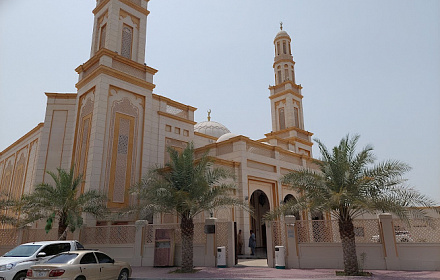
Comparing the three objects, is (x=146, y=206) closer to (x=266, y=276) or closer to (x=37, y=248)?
(x=37, y=248)

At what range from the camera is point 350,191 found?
1084 cm

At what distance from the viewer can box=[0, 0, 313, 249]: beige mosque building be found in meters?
17.5

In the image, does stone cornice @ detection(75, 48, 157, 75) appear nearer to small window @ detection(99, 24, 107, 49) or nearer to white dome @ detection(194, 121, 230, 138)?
small window @ detection(99, 24, 107, 49)

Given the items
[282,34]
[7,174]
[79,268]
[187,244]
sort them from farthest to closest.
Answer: [282,34] < [7,174] < [187,244] < [79,268]

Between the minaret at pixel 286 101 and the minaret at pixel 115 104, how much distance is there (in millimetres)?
14604

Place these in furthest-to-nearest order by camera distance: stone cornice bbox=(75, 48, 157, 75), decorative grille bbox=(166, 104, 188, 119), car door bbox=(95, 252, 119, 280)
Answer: decorative grille bbox=(166, 104, 188, 119), stone cornice bbox=(75, 48, 157, 75), car door bbox=(95, 252, 119, 280)

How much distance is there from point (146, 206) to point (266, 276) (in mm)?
5038

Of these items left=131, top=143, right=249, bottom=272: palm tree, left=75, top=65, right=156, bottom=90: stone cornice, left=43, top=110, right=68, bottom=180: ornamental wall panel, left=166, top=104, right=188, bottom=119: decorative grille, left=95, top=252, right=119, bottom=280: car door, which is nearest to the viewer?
left=95, top=252, right=119, bottom=280: car door

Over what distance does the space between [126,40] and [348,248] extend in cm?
1726

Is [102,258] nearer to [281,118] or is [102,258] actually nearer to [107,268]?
[107,268]

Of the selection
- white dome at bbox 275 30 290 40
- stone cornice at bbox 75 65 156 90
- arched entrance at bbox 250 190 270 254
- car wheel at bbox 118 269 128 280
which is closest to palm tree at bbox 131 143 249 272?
car wheel at bbox 118 269 128 280

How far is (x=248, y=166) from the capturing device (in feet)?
63.4

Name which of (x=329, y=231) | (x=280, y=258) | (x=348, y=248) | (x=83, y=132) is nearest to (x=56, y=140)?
(x=83, y=132)

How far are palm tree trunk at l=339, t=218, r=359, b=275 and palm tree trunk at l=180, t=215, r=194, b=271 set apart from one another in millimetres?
5293
